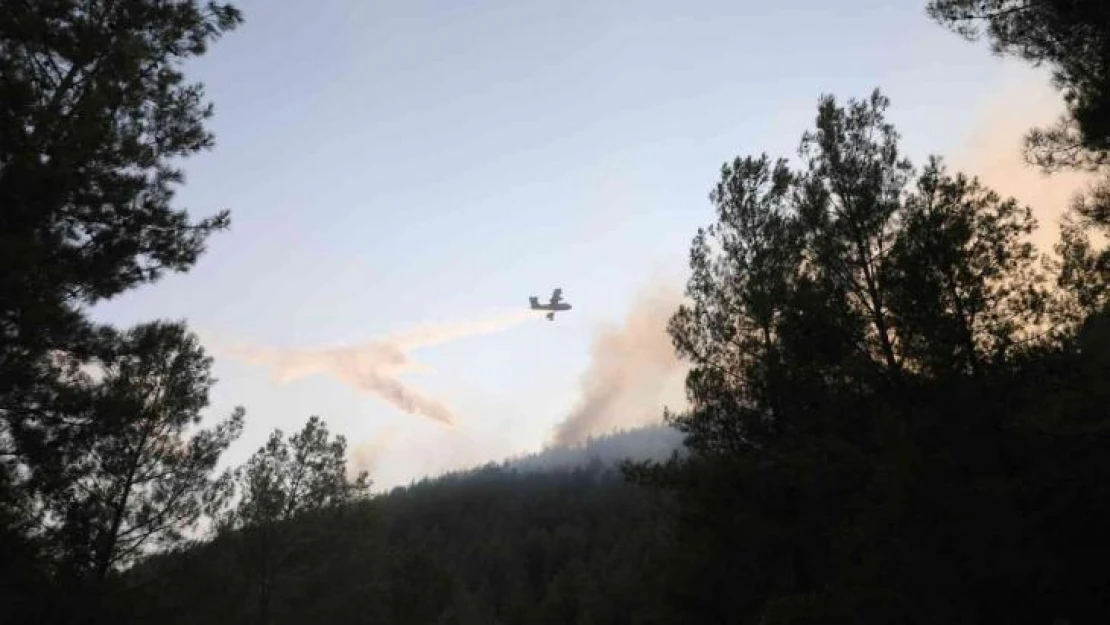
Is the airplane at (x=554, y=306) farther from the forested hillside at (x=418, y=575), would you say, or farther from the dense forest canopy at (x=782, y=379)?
the dense forest canopy at (x=782, y=379)

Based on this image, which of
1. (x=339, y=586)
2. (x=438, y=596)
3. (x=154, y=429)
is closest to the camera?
(x=154, y=429)

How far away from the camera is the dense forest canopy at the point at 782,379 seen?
9.46 m

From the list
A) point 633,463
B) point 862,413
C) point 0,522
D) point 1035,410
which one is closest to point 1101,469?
point 1035,410

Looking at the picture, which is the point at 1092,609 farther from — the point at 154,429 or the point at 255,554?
the point at 255,554

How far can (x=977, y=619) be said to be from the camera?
10.2 m

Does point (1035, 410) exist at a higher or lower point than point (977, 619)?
higher

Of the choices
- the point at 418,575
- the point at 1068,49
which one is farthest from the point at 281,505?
the point at 1068,49

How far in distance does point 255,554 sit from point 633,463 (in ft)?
57.8

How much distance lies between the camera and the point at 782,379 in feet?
47.0

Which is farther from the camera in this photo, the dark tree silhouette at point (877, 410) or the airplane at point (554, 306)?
the airplane at point (554, 306)

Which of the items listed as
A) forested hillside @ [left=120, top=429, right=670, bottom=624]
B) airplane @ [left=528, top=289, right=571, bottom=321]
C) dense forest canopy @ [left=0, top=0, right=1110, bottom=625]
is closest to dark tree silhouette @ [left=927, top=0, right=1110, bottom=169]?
dense forest canopy @ [left=0, top=0, right=1110, bottom=625]

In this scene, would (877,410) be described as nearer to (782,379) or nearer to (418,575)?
(782,379)

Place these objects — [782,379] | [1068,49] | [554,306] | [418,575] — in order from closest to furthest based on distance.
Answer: [1068,49] → [782,379] → [418,575] → [554,306]

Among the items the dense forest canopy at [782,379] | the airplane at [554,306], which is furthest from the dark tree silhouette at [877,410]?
the airplane at [554,306]
